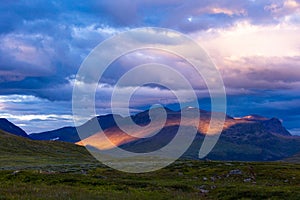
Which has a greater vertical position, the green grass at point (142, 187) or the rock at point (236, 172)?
the rock at point (236, 172)

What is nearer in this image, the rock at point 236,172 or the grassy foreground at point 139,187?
the grassy foreground at point 139,187

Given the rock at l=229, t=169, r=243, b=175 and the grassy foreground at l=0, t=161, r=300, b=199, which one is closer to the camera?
the grassy foreground at l=0, t=161, r=300, b=199

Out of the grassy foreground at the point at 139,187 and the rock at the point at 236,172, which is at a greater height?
the rock at the point at 236,172

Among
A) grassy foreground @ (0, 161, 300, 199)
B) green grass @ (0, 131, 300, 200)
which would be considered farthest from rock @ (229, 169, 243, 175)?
green grass @ (0, 131, 300, 200)

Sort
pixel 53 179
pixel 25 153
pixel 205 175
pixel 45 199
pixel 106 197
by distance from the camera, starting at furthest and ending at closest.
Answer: pixel 25 153, pixel 205 175, pixel 53 179, pixel 106 197, pixel 45 199

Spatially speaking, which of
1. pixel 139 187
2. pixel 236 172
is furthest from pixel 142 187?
pixel 236 172

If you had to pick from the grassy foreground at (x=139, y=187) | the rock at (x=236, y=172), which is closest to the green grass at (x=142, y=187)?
the grassy foreground at (x=139, y=187)

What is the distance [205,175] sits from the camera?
76438 millimetres

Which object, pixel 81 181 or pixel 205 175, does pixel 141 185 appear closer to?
pixel 81 181

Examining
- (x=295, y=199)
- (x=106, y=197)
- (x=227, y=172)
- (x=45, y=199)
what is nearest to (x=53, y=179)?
(x=106, y=197)

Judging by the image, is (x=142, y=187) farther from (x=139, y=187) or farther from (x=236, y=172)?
(x=236, y=172)

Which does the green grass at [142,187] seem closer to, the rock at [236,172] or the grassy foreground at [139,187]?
the grassy foreground at [139,187]

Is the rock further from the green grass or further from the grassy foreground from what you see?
the green grass

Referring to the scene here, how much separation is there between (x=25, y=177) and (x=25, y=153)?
140105 millimetres
